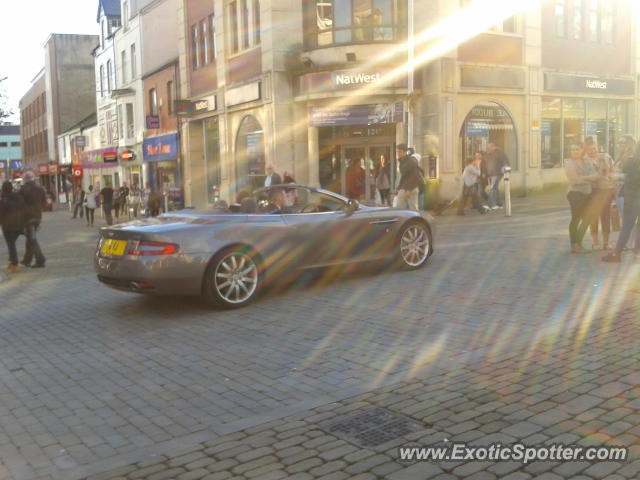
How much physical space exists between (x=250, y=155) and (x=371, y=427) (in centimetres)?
2271

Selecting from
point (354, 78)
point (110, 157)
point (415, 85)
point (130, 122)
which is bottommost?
point (110, 157)

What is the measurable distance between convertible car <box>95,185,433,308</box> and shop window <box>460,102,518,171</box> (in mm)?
13265

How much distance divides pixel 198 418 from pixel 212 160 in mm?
26847

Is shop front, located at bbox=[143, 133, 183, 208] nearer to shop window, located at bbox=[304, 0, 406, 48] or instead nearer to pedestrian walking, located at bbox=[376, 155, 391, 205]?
pedestrian walking, located at bbox=[376, 155, 391, 205]

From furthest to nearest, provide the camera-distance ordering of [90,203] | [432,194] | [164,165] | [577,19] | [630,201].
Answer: [164,165]
[90,203]
[577,19]
[432,194]
[630,201]

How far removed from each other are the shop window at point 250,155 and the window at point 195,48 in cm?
590

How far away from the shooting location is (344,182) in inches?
942

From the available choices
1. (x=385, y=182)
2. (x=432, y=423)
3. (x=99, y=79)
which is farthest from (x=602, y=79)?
(x=99, y=79)

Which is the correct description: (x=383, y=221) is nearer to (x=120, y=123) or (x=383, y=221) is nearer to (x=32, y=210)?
(x=32, y=210)

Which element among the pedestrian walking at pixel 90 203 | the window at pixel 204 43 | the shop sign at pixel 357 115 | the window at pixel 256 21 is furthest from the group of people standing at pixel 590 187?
the window at pixel 204 43

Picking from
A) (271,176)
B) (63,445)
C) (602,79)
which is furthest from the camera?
(602,79)

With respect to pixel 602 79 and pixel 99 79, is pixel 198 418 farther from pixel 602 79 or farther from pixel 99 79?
pixel 99 79

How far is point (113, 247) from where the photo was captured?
772cm

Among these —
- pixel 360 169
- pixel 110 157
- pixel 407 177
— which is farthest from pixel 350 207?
pixel 110 157
